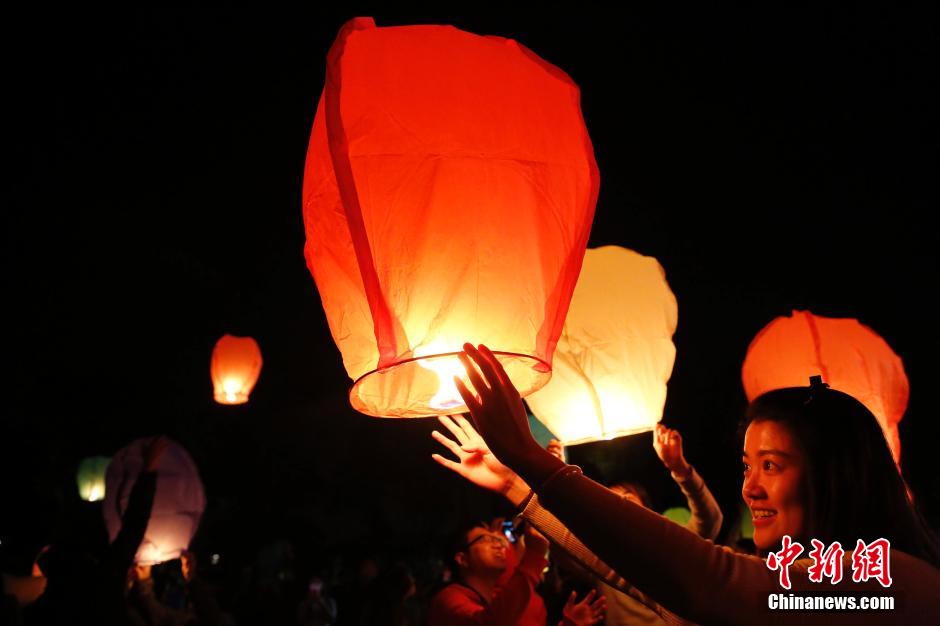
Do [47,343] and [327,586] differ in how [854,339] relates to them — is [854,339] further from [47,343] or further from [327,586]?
[47,343]

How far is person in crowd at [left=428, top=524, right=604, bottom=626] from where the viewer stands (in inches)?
122

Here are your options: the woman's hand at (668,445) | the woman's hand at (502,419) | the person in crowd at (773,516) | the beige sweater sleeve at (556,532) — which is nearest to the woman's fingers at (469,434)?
the beige sweater sleeve at (556,532)

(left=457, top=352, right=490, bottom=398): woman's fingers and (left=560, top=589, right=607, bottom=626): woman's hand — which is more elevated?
(left=457, top=352, right=490, bottom=398): woman's fingers

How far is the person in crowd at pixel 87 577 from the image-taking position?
9.79 feet

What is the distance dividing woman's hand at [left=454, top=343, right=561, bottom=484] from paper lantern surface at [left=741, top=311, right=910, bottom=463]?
3117 millimetres

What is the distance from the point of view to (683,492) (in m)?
3.55

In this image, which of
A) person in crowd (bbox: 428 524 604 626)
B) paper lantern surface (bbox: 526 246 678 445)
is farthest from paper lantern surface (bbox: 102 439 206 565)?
paper lantern surface (bbox: 526 246 678 445)

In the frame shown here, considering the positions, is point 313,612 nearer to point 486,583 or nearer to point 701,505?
point 486,583

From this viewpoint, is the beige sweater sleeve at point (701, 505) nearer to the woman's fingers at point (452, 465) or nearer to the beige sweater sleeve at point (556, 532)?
the beige sweater sleeve at point (556, 532)

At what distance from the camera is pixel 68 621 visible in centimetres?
296

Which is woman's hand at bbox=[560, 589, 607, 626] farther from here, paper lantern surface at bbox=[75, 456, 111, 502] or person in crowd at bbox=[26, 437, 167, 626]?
paper lantern surface at bbox=[75, 456, 111, 502]

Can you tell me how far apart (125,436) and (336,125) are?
19097mm

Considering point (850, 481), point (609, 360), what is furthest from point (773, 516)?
point (609, 360)

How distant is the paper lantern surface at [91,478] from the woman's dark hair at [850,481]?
11988 mm
